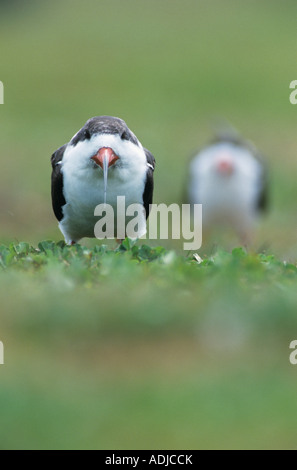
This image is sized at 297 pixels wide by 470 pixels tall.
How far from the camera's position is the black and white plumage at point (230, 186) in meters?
11.9

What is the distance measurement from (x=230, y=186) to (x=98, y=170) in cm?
480

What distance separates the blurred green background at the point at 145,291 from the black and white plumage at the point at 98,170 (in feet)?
3.56

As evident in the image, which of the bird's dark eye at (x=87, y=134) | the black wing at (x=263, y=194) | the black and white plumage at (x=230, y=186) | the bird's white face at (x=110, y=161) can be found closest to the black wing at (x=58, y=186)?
the bird's white face at (x=110, y=161)

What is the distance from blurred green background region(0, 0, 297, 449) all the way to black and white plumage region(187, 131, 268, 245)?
455 mm

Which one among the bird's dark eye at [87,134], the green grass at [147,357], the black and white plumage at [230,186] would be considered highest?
the black and white plumage at [230,186]

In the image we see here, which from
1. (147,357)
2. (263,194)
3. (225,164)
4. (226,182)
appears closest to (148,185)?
(147,357)

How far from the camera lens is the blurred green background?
4.02 m

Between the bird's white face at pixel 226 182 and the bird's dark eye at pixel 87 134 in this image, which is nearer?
the bird's dark eye at pixel 87 134

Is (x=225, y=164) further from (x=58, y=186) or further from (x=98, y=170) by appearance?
(x=98, y=170)

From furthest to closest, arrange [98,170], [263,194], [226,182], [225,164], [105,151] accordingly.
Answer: [263,194] < [226,182] < [225,164] < [98,170] < [105,151]

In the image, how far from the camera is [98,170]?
7.28 m

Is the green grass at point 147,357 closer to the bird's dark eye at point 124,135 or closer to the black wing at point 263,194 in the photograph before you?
the bird's dark eye at point 124,135

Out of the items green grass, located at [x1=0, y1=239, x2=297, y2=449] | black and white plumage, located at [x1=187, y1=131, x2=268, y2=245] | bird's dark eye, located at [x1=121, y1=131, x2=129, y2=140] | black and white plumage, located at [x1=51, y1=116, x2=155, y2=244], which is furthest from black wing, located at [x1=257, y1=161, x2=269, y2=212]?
green grass, located at [x1=0, y1=239, x2=297, y2=449]

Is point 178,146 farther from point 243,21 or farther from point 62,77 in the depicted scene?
point 243,21
